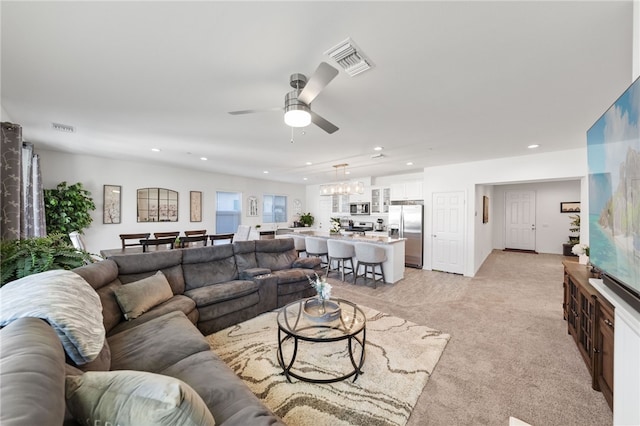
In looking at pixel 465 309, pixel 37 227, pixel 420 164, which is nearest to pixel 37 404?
pixel 465 309

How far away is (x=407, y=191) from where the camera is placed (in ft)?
21.5

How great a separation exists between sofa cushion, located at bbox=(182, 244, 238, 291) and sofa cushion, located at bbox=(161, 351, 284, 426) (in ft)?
5.26

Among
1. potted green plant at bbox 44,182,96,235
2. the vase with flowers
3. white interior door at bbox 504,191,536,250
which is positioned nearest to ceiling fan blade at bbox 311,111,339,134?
the vase with flowers

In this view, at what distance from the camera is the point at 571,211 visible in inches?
289

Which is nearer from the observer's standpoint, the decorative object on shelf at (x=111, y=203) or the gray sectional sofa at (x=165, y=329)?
the gray sectional sofa at (x=165, y=329)

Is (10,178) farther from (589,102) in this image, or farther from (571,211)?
(571,211)

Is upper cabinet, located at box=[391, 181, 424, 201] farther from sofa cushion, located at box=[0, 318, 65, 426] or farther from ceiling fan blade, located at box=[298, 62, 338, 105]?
sofa cushion, located at box=[0, 318, 65, 426]

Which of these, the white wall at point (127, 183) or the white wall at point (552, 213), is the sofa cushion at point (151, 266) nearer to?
the white wall at point (127, 183)

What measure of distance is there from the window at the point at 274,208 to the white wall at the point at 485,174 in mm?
5067

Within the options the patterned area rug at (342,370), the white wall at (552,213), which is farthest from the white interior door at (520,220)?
the patterned area rug at (342,370)

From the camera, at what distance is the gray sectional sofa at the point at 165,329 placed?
727 millimetres

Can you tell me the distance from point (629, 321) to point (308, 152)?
13.7 feet

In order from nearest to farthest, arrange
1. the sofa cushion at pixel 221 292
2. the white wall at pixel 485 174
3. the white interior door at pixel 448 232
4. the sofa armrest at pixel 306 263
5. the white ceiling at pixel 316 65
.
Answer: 1. the white ceiling at pixel 316 65
2. the sofa cushion at pixel 221 292
3. the sofa armrest at pixel 306 263
4. the white wall at pixel 485 174
5. the white interior door at pixel 448 232

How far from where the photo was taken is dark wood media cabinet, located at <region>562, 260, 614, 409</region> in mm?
1667
